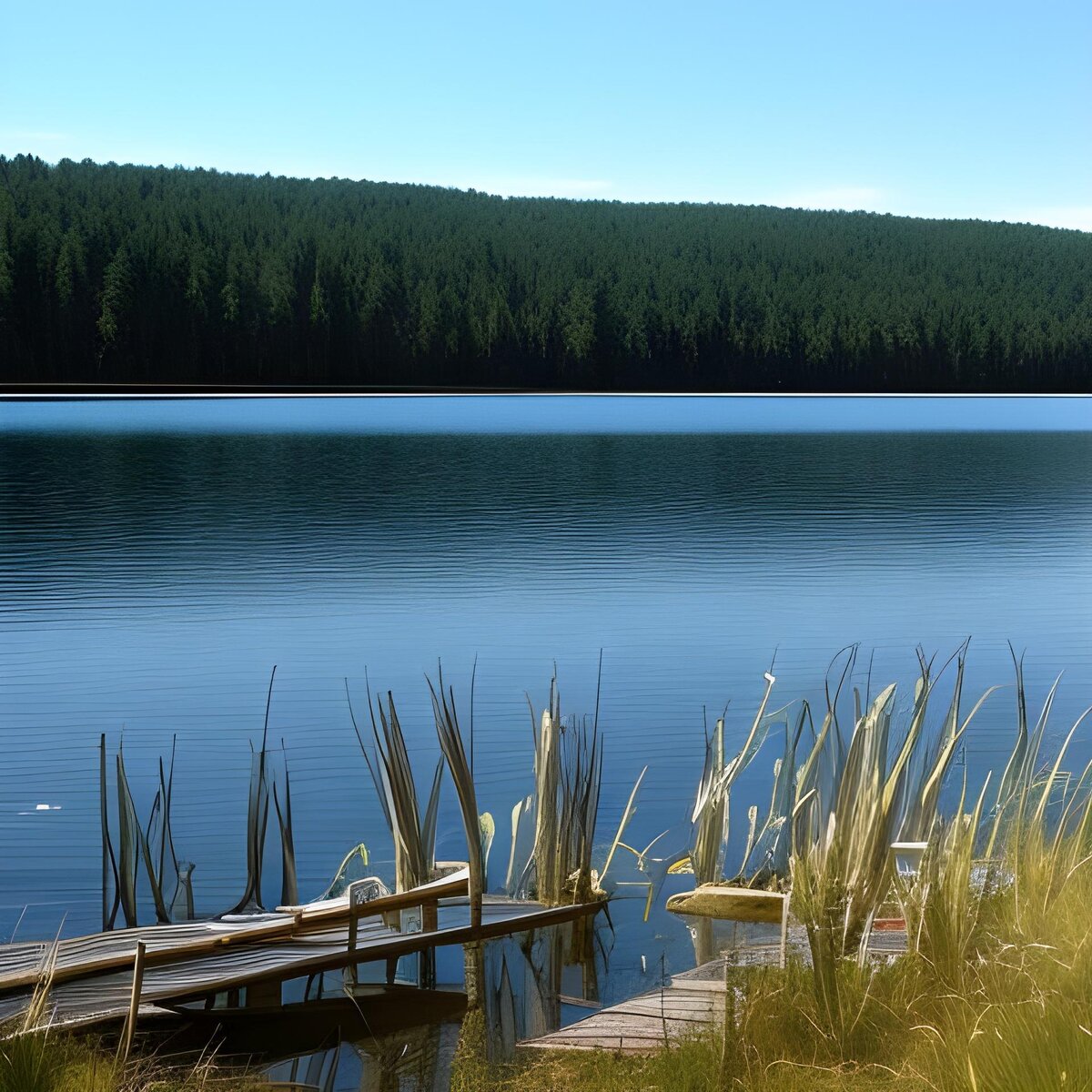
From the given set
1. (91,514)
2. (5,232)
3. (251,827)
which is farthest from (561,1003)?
(5,232)

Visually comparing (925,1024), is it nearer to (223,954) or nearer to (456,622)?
(223,954)

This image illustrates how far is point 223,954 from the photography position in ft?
17.8

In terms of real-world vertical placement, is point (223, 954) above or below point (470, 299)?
below

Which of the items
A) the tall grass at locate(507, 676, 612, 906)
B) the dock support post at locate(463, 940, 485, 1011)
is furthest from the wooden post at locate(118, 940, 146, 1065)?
the tall grass at locate(507, 676, 612, 906)

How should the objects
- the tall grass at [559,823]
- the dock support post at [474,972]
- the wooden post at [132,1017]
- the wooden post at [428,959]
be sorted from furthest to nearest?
the tall grass at [559,823] → the wooden post at [428,959] → the dock support post at [474,972] → the wooden post at [132,1017]

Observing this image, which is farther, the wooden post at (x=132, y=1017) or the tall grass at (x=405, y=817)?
the tall grass at (x=405, y=817)

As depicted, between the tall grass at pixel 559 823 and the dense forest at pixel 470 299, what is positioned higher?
the dense forest at pixel 470 299

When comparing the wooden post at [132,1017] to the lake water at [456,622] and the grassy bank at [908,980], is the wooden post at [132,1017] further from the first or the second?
the lake water at [456,622]

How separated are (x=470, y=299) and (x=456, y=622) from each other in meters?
95.0

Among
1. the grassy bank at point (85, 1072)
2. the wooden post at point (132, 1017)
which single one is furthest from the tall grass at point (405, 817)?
the wooden post at point (132, 1017)

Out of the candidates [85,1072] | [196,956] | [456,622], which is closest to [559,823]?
[196,956]

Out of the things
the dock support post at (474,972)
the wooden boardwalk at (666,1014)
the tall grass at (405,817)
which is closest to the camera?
the wooden boardwalk at (666,1014)

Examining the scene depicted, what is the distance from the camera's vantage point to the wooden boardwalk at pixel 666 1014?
4746 millimetres

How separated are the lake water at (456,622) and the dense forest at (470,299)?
232ft
